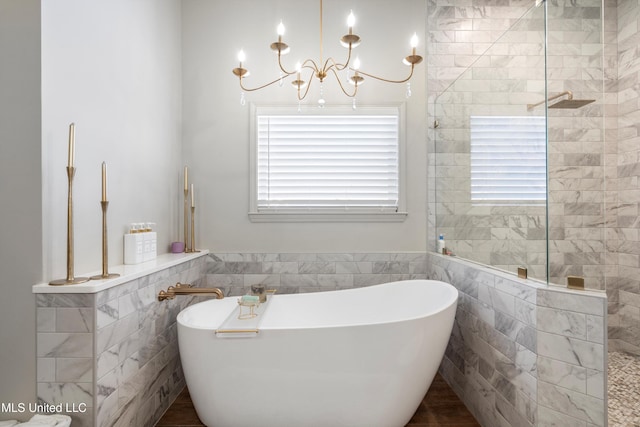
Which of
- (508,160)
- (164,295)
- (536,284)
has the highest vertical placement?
(508,160)

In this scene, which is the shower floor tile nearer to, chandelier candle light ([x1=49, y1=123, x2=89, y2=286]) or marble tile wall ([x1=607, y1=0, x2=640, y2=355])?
marble tile wall ([x1=607, y1=0, x2=640, y2=355])

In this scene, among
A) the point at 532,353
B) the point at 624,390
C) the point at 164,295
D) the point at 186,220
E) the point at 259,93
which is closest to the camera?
the point at 532,353

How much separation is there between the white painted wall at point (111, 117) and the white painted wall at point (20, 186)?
0.04 meters

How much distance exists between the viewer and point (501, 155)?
1859mm

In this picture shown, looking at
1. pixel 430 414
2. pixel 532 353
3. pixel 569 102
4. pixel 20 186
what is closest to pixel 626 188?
pixel 569 102

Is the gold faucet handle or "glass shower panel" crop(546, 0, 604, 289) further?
the gold faucet handle

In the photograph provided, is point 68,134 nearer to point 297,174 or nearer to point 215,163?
point 215,163

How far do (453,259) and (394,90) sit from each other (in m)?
1.45

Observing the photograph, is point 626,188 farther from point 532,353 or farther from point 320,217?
point 320,217

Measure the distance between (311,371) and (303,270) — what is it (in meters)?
1.17

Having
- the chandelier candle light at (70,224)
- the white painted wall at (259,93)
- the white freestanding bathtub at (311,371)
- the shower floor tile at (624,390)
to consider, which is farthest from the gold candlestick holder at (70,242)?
the shower floor tile at (624,390)

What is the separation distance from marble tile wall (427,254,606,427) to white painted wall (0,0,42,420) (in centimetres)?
212

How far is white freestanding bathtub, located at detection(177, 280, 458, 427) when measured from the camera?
154 centimetres

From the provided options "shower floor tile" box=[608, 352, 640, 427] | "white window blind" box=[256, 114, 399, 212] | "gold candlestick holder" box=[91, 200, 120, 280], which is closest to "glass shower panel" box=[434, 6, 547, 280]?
"white window blind" box=[256, 114, 399, 212]
